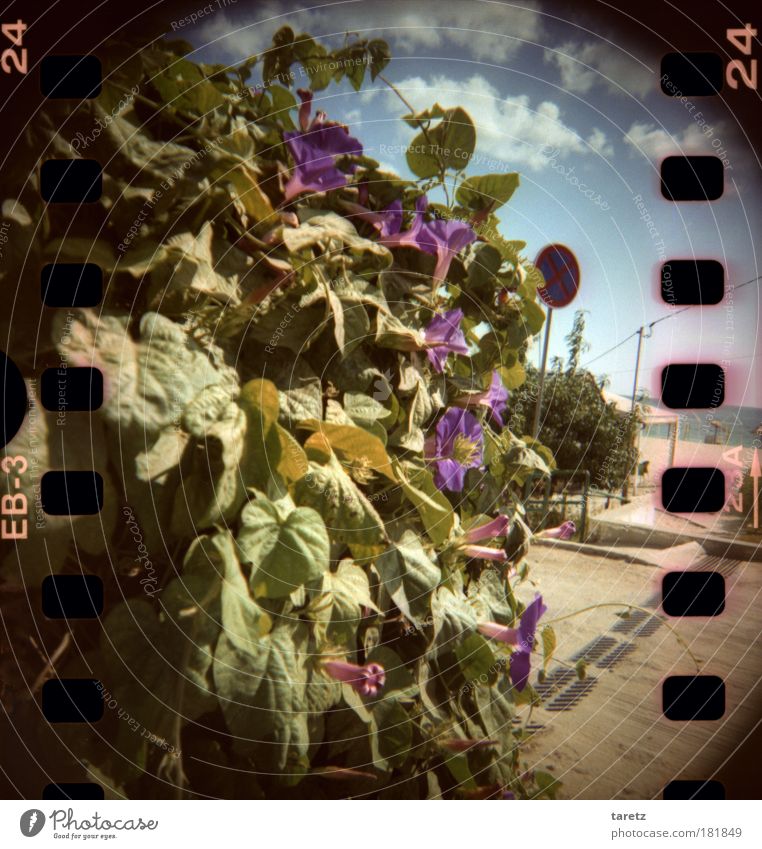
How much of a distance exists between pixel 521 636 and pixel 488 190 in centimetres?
52

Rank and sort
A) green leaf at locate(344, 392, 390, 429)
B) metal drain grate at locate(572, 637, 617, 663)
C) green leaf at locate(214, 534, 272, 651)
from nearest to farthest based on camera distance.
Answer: green leaf at locate(214, 534, 272, 651)
green leaf at locate(344, 392, 390, 429)
metal drain grate at locate(572, 637, 617, 663)

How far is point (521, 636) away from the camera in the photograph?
67cm

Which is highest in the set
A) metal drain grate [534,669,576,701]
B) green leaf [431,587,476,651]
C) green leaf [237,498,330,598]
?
green leaf [237,498,330,598]

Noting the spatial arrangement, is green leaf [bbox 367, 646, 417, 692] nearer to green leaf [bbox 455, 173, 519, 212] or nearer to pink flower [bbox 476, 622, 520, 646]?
pink flower [bbox 476, 622, 520, 646]

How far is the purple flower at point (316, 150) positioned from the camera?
55 cm

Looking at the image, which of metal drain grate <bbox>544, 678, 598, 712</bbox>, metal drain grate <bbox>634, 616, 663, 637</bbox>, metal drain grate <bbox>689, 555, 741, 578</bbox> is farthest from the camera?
metal drain grate <bbox>544, 678, 598, 712</bbox>
